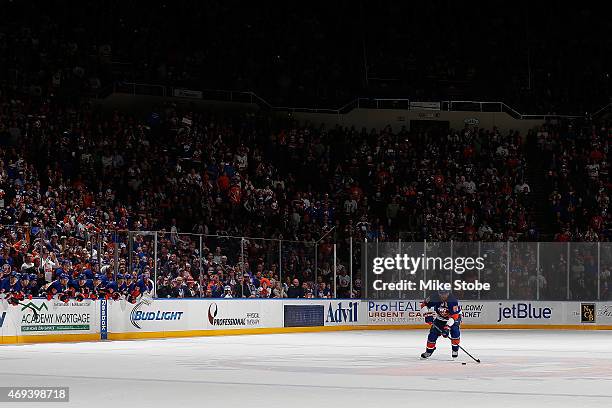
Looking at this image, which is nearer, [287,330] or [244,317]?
[244,317]

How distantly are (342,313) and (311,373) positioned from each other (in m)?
17.2

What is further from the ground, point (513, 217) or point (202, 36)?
point (202, 36)

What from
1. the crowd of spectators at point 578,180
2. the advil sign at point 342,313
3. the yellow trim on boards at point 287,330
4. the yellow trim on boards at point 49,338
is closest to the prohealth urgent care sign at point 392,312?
the yellow trim on boards at point 287,330

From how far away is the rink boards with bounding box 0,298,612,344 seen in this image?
24.0 m

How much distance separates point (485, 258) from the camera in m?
32.6

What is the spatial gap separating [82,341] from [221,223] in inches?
347

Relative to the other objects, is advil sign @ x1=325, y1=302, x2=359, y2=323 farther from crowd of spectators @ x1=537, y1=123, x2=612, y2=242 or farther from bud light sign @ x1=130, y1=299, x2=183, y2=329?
crowd of spectators @ x1=537, y1=123, x2=612, y2=242

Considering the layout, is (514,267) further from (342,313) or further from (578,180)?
(578,180)

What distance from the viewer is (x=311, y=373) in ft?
51.5

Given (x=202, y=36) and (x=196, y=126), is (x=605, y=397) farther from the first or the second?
(x=202, y=36)

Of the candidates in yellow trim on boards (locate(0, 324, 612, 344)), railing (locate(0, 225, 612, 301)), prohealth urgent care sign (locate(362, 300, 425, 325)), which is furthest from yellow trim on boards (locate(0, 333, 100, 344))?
prohealth urgent care sign (locate(362, 300, 425, 325))

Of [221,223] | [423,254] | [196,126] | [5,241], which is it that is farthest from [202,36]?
[5,241]

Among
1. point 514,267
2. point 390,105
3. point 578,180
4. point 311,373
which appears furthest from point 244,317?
point 390,105

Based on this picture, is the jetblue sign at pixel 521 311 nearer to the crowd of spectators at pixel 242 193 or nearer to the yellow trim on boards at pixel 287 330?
the yellow trim on boards at pixel 287 330
